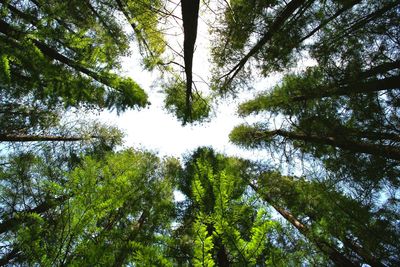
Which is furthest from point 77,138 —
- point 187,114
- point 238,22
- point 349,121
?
point 349,121

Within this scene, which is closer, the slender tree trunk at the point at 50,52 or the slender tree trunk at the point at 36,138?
the slender tree trunk at the point at 50,52

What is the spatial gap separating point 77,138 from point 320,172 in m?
7.90

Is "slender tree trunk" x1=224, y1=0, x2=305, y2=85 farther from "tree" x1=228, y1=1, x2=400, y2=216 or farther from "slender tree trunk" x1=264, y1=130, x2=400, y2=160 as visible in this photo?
"slender tree trunk" x1=264, y1=130, x2=400, y2=160

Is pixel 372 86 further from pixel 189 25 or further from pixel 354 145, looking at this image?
pixel 189 25

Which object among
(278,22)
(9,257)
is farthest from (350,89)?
(9,257)

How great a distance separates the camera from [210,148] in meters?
10.7

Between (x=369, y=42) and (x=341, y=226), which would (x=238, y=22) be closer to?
(x=369, y=42)

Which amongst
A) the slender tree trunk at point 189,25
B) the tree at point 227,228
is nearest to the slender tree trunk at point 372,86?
the tree at point 227,228

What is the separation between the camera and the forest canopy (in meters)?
4.16

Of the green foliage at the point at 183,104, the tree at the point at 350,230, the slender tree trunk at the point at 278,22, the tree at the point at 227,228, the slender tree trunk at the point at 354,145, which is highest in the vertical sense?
the green foliage at the point at 183,104

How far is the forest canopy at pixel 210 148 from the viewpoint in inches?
164

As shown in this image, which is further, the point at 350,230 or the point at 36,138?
the point at 36,138

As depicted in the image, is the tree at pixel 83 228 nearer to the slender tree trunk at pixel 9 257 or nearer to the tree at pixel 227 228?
the slender tree trunk at pixel 9 257

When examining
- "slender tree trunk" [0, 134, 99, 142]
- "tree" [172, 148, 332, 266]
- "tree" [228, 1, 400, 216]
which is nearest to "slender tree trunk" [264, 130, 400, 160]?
"tree" [228, 1, 400, 216]
